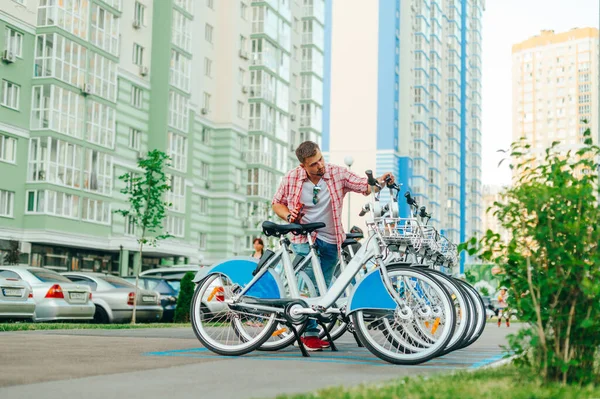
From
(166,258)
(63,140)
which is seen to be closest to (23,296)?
(63,140)

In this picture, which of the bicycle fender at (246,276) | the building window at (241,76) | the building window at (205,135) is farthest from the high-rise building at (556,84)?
the bicycle fender at (246,276)

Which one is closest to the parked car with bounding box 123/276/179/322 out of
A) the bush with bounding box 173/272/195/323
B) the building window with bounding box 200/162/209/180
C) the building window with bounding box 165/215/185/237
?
the bush with bounding box 173/272/195/323

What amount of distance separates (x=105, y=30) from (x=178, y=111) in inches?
337

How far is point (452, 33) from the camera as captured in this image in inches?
4461

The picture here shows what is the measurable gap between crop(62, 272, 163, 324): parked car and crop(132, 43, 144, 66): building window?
29.6 m

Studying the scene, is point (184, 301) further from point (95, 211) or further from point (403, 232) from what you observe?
point (95, 211)

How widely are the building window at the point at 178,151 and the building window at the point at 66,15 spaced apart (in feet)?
33.7

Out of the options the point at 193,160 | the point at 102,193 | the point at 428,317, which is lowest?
the point at 428,317

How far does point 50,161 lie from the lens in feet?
132

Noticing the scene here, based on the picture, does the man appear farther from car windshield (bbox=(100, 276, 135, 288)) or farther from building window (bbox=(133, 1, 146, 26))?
building window (bbox=(133, 1, 146, 26))

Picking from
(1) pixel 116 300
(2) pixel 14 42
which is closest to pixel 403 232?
(1) pixel 116 300

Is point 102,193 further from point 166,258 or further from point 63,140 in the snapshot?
point 166,258

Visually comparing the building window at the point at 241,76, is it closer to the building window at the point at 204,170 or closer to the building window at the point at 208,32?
the building window at the point at 208,32

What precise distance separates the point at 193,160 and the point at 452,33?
215 feet
